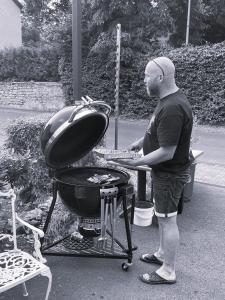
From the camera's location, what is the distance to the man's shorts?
10.2ft

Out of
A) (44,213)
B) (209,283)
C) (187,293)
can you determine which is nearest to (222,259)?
(209,283)

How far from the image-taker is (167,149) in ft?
9.54

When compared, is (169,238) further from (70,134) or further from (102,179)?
(70,134)

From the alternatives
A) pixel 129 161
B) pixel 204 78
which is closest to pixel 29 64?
pixel 204 78

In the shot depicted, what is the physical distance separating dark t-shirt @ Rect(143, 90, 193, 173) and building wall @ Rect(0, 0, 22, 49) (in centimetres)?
2429

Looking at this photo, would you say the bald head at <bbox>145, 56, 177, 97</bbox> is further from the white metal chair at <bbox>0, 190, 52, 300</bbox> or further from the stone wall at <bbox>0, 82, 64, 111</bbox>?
the stone wall at <bbox>0, 82, 64, 111</bbox>

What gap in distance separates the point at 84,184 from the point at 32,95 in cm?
1475

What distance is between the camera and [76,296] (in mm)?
3139

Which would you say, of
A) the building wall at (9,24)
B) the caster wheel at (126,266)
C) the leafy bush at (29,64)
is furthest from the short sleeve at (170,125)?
the building wall at (9,24)

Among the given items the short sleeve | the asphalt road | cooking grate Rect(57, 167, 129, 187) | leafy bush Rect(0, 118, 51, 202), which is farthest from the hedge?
the short sleeve

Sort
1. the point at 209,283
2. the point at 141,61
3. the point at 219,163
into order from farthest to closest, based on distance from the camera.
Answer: the point at 141,61 < the point at 219,163 < the point at 209,283

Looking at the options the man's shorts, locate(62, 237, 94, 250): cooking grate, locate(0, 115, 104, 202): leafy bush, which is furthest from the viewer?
locate(0, 115, 104, 202): leafy bush

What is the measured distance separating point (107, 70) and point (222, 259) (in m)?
11.7

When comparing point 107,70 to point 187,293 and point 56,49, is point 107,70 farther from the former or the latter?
point 187,293
